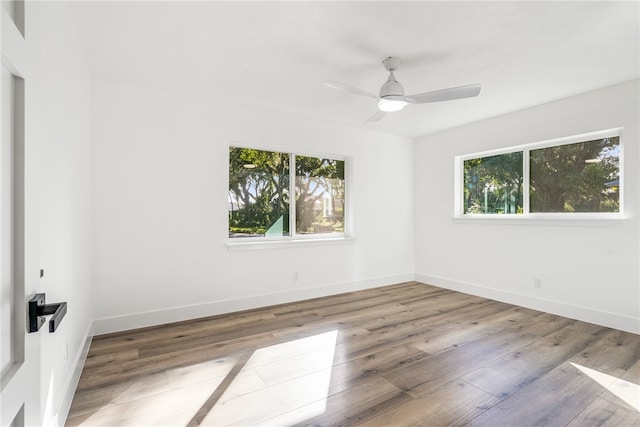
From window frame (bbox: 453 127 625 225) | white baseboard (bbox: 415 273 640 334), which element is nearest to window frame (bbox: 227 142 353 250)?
window frame (bbox: 453 127 625 225)

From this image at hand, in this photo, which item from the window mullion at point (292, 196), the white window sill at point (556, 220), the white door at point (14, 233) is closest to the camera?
the white door at point (14, 233)

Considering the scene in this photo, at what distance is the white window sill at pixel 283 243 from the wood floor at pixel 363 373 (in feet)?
2.56

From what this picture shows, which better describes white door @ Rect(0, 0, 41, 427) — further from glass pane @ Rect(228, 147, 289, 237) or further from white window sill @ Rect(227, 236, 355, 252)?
glass pane @ Rect(228, 147, 289, 237)

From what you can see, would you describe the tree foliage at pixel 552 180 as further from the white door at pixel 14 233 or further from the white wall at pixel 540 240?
the white door at pixel 14 233

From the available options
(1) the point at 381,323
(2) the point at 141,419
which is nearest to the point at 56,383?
(2) the point at 141,419

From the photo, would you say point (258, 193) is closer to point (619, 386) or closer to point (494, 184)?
point (494, 184)

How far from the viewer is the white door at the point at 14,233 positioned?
665mm

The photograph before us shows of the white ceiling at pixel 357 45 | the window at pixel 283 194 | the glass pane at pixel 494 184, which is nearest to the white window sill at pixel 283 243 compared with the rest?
the window at pixel 283 194

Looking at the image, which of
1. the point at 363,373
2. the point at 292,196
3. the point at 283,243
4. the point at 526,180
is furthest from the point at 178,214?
the point at 526,180

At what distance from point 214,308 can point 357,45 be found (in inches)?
119

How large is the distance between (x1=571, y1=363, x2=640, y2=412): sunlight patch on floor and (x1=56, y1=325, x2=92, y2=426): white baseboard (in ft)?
11.0

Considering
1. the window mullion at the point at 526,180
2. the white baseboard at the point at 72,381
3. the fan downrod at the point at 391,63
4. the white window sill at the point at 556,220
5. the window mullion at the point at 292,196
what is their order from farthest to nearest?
the window mullion at the point at 292,196
the window mullion at the point at 526,180
the white window sill at the point at 556,220
the fan downrod at the point at 391,63
the white baseboard at the point at 72,381

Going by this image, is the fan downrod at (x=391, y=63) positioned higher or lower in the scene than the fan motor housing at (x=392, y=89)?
higher

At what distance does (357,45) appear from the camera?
95.4 inches
